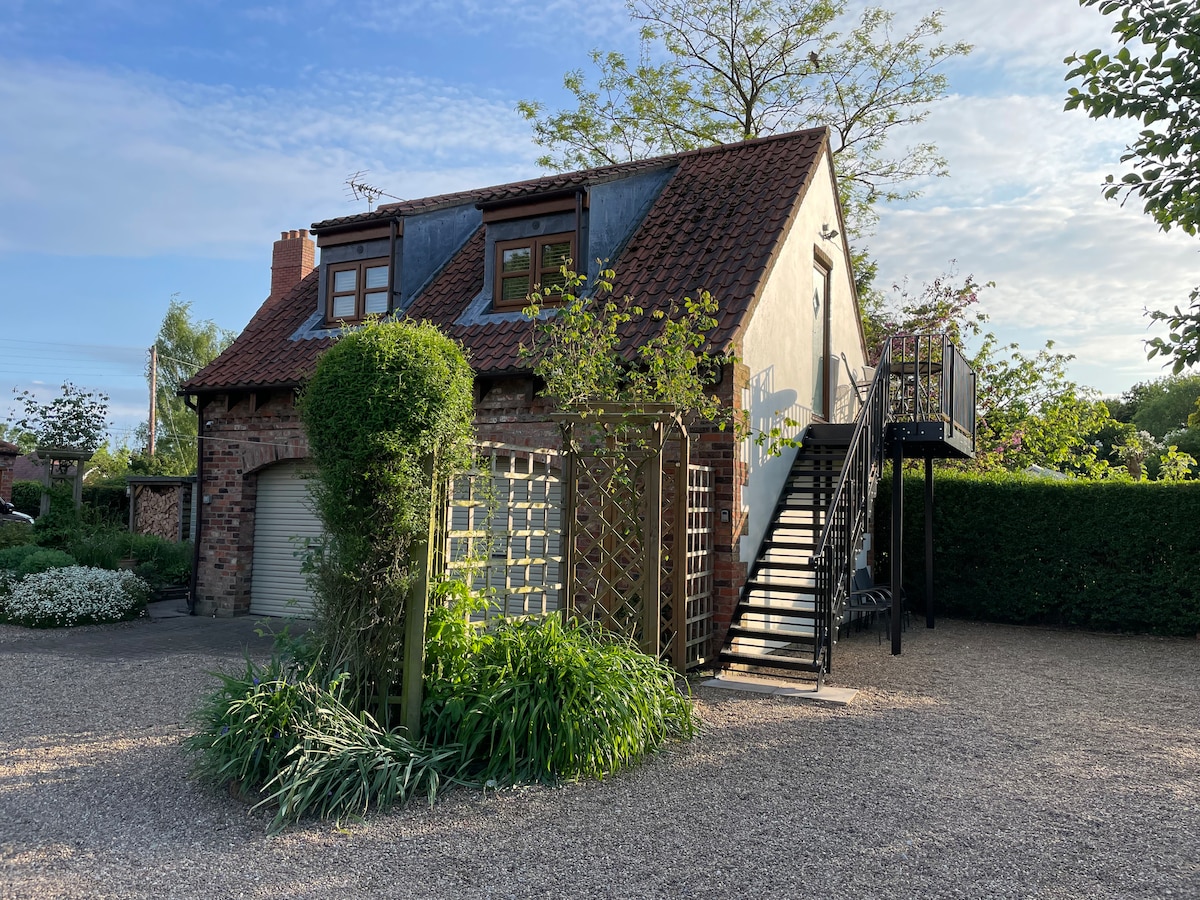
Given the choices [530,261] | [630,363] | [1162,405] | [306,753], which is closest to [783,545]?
[630,363]

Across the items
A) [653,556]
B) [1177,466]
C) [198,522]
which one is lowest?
[653,556]

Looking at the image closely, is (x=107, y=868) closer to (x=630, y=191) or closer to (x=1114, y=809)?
(x=1114, y=809)

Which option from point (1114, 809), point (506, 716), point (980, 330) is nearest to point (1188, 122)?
point (1114, 809)

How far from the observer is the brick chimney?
59.2ft

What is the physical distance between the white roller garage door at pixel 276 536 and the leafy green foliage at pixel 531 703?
713 centimetres

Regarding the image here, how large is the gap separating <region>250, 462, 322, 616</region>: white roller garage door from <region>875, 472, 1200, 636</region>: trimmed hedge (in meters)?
8.58

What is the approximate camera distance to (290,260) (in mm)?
18219

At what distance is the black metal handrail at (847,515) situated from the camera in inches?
320

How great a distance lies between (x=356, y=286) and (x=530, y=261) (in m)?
2.96

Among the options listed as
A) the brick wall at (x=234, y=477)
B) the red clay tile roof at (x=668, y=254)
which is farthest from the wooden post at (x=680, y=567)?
the brick wall at (x=234, y=477)

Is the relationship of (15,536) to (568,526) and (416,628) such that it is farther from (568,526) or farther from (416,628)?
(416,628)

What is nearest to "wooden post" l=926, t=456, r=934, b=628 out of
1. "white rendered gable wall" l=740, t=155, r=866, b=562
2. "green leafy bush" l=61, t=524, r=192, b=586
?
"white rendered gable wall" l=740, t=155, r=866, b=562

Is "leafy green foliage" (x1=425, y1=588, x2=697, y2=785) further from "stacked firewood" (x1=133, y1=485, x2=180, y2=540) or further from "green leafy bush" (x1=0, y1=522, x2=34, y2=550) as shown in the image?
"stacked firewood" (x1=133, y1=485, x2=180, y2=540)

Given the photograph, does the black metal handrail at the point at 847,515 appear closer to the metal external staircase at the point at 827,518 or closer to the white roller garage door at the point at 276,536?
the metal external staircase at the point at 827,518
